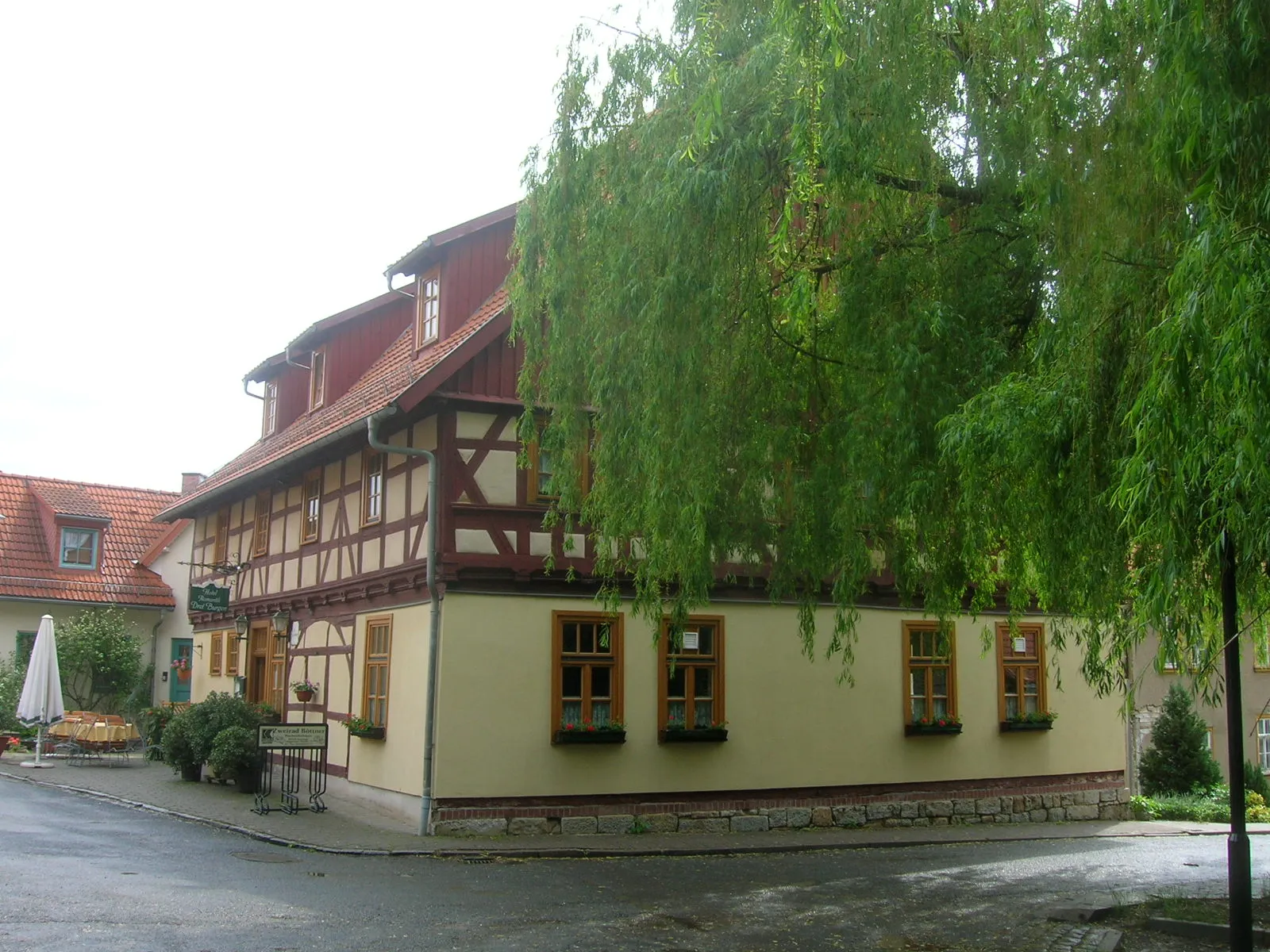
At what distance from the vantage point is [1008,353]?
10.0m

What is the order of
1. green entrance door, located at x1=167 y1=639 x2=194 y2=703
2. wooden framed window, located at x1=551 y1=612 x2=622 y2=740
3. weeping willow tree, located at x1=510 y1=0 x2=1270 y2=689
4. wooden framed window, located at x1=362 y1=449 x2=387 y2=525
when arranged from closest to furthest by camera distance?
1. weeping willow tree, located at x1=510 y1=0 x2=1270 y2=689
2. wooden framed window, located at x1=551 y1=612 x2=622 y2=740
3. wooden framed window, located at x1=362 y1=449 x2=387 y2=525
4. green entrance door, located at x1=167 y1=639 x2=194 y2=703

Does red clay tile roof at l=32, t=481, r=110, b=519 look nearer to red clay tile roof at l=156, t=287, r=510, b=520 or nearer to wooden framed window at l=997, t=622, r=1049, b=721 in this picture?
red clay tile roof at l=156, t=287, r=510, b=520

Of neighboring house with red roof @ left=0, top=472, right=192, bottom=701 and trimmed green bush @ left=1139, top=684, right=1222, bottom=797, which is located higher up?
neighboring house with red roof @ left=0, top=472, right=192, bottom=701

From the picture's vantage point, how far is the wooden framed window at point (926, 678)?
18.9 meters

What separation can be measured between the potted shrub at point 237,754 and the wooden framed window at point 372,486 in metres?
3.54

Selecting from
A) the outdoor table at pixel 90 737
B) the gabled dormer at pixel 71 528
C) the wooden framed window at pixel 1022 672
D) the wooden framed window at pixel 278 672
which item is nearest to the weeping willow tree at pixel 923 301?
the wooden framed window at pixel 1022 672

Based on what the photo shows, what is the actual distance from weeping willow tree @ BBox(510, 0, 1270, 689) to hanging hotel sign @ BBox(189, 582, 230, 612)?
1176 cm

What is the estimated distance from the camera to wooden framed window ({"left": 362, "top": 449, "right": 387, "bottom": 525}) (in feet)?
58.5

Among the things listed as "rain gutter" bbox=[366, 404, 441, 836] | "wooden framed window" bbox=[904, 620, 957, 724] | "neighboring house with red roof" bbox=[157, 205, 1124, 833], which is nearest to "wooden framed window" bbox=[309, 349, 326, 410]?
"neighboring house with red roof" bbox=[157, 205, 1124, 833]

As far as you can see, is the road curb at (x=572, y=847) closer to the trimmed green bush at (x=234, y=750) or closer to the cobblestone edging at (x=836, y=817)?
the cobblestone edging at (x=836, y=817)

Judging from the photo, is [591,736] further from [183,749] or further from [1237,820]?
[1237,820]

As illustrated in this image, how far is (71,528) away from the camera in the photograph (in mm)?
33344

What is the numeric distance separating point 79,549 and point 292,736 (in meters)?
19.6

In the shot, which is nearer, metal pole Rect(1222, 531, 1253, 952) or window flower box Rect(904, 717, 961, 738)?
metal pole Rect(1222, 531, 1253, 952)
